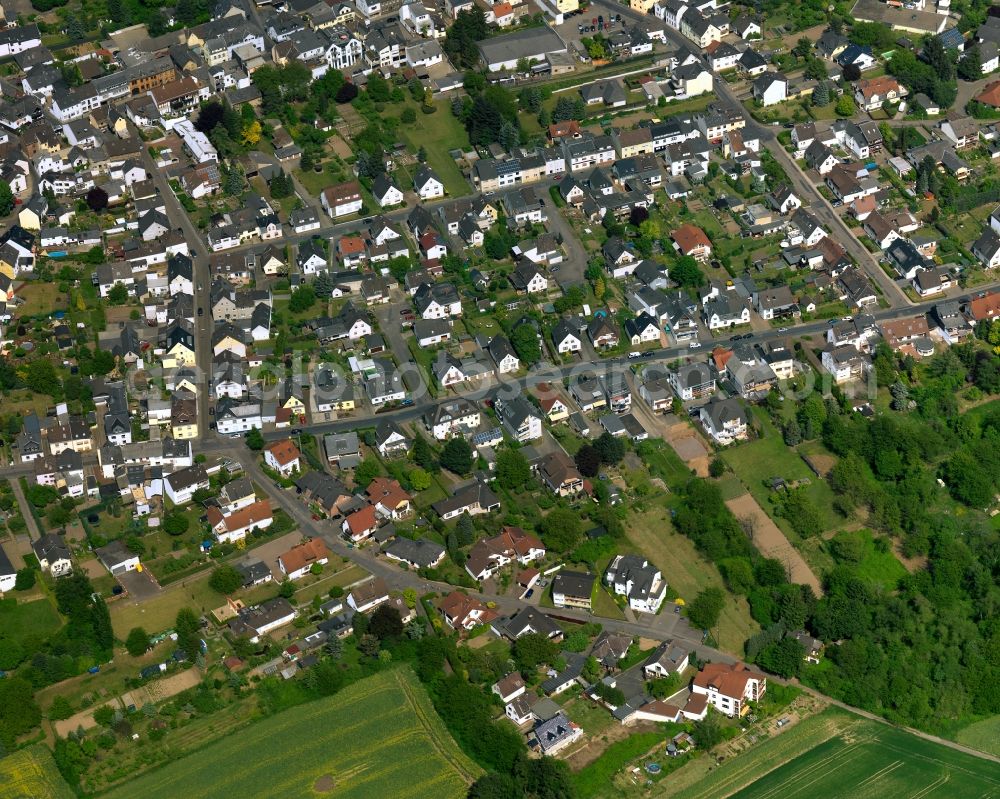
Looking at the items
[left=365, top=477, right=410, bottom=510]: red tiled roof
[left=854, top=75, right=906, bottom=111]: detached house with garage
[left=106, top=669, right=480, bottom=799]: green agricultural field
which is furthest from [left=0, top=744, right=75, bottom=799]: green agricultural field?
[left=854, top=75, right=906, bottom=111]: detached house with garage

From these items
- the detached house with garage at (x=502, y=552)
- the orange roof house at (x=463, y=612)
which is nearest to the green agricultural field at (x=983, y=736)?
the detached house with garage at (x=502, y=552)

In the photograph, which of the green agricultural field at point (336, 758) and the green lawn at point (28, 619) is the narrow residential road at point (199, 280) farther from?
the green agricultural field at point (336, 758)

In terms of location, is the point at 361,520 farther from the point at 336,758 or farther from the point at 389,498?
the point at 336,758

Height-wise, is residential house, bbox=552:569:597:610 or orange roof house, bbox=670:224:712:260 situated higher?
orange roof house, bbox=670:224:712:260

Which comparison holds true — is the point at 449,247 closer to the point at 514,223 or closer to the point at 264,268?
the point at 514,223

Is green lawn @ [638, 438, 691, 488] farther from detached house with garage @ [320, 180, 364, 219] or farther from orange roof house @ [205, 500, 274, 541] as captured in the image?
detached house with garage @ [320, 180, 364, 219]
